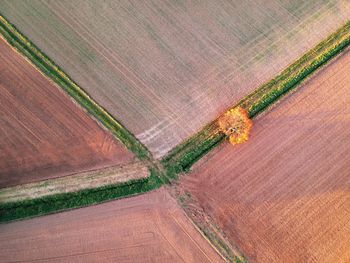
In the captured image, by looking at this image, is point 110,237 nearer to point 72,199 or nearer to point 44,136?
point 72,199

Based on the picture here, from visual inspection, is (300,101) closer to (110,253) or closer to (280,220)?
(280,220)

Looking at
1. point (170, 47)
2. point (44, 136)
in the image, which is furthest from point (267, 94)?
point (44, 136)

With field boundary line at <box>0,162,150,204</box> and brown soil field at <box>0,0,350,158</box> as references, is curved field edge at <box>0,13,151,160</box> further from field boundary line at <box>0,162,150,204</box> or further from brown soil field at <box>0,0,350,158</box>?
field boundary line at <box>0,162,150,204</box>

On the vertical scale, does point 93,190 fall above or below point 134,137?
below

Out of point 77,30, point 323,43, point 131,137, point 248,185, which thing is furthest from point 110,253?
point 323,43

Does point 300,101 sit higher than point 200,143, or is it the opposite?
point 300,101

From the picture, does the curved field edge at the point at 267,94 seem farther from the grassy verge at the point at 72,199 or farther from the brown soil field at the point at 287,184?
the grassy verge at the point at 72,199
